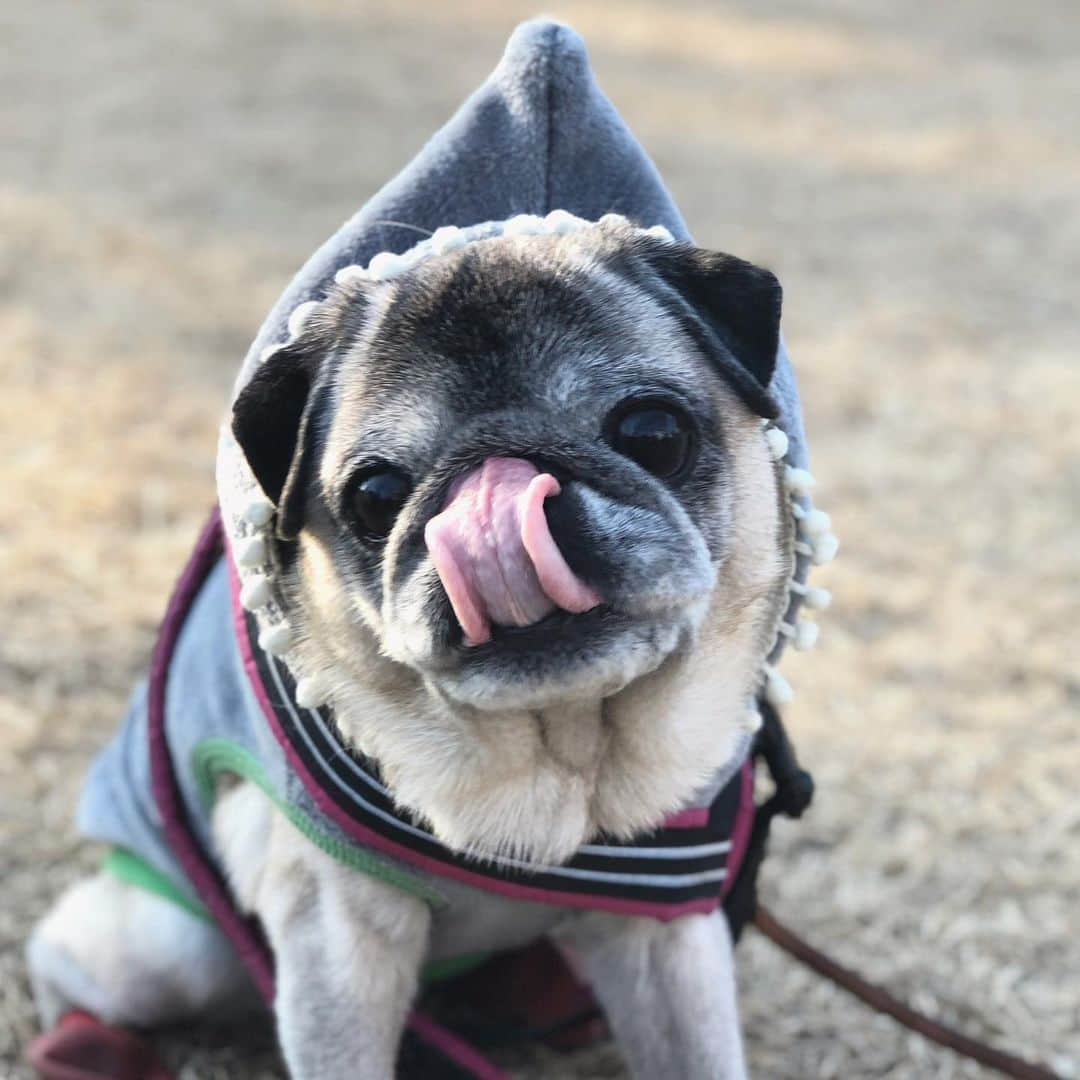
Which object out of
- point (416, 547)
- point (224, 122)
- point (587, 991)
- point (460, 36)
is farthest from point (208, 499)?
point (460, 36)

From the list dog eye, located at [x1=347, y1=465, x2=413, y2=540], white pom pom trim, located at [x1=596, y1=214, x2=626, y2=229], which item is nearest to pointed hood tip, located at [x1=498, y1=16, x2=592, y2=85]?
white pom pom trim, located at [x1=596, y1=214, x2=626, y2=229]

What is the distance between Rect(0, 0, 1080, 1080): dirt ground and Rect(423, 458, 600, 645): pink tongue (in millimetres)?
1167

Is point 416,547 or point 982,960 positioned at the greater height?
point 416,547

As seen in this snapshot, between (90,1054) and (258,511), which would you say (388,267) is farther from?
(90,1054)

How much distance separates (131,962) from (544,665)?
1.09m

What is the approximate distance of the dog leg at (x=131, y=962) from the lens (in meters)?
2.09

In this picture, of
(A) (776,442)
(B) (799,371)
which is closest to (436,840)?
(A) (776,442)

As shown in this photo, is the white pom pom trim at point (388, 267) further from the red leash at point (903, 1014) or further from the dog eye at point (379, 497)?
the red leash at point (903, 1014)

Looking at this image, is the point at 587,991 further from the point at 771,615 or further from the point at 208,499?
the point at 208,499

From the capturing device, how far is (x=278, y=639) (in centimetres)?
162

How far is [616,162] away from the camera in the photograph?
1779 mm

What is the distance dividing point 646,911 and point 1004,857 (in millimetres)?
1156

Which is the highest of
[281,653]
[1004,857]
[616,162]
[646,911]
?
[616,162]

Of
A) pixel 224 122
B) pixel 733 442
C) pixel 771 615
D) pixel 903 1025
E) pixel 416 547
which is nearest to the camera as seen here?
pixel 416 547
